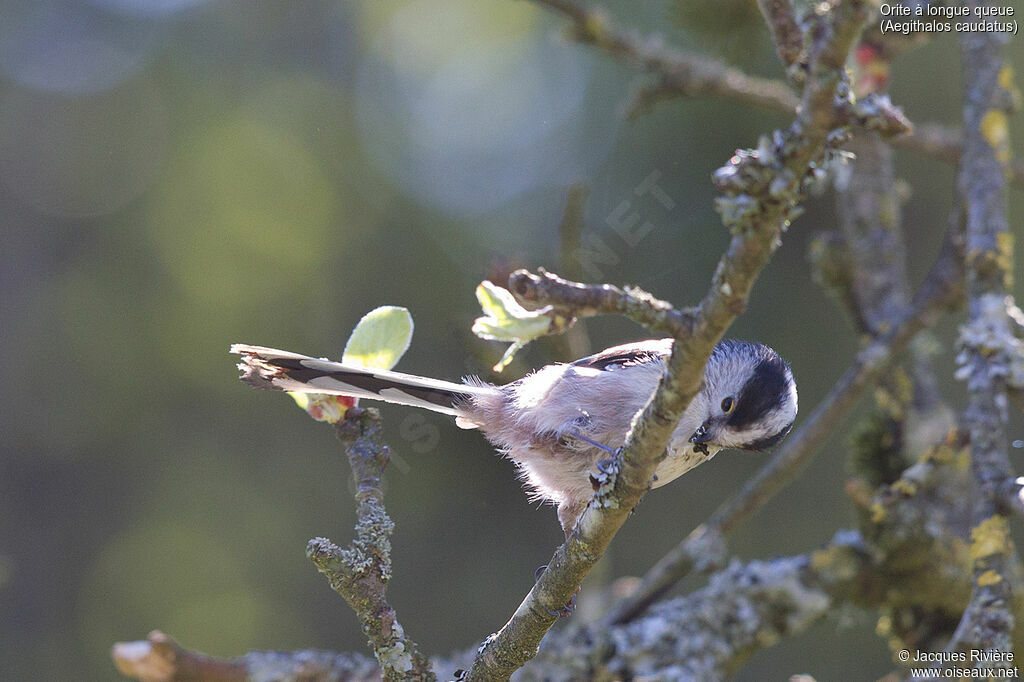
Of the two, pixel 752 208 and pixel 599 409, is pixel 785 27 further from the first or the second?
pixel 599 409

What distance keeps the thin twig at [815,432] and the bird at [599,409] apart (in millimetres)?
386

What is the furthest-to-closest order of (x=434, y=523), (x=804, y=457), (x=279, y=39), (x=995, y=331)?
(x=279, y=39) → (x=434, y=523) → (x=804, y=457) → (x=995, y=331)

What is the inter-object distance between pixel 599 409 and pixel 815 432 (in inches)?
33.6

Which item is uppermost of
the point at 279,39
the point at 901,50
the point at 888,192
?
the point at 279,39

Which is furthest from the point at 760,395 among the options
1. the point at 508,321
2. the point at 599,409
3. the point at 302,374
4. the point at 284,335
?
the point at 284,335

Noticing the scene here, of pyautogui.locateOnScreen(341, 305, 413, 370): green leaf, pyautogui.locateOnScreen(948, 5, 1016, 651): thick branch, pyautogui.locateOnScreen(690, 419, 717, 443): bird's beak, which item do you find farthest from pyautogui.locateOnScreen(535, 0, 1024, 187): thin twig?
pyautogui.locateOnScreen(341, 305, 413, 370): green leaf

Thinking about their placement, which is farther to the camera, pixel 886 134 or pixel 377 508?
pixel 377 508

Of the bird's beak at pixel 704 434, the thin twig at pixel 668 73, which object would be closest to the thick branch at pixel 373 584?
the bird's beak at pixel 704 434

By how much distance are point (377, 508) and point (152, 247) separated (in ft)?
17.8

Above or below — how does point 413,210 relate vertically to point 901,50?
above

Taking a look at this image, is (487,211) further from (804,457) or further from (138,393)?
(804,457)

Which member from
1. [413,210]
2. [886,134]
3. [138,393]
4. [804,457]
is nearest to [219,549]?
[138,393]

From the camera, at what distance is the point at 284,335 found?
562cm

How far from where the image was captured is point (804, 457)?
2.95 m
